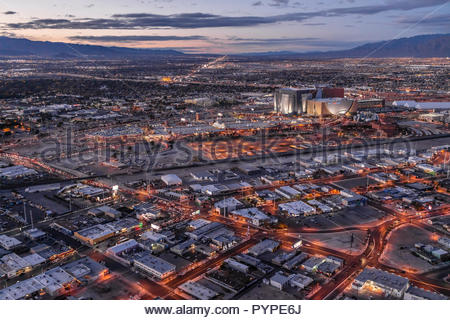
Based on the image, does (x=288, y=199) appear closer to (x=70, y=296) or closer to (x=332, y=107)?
(x=70, y=296)

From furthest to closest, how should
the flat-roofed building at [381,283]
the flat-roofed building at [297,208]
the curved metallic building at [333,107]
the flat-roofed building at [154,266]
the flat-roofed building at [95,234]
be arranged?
the curved metallic building at [333,107] < the flat-roofed building at [297,208] < the flat-roofed building at [95,234] < the flat-roofed building at [154,266] < the flat-roofed building at [381,283]

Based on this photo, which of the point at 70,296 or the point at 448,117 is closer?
the point at 70,296

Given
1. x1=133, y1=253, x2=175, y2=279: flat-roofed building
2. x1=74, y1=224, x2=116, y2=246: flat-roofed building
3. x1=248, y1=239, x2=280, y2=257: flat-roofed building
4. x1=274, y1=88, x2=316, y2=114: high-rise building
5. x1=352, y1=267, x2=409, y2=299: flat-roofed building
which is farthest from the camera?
x1=274, y1=88, x2=316, y2=114: high-rise building

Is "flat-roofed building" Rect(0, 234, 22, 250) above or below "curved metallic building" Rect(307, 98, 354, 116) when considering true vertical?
below

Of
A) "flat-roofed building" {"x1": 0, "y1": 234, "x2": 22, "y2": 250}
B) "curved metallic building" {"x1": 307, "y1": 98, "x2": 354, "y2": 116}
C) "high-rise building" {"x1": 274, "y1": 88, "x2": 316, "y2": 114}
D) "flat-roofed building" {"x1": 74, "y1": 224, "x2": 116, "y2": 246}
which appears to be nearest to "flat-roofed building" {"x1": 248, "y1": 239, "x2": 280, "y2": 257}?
"flat-roofed building" {"x1": 74, "y1": 224, "x2": 116, "y2": 246}

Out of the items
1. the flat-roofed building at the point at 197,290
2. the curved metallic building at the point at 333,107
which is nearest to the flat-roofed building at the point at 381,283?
the flat-roofed building at the point at 197,290

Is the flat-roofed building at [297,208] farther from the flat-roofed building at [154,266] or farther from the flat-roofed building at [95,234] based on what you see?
the flat-roofed building at [95,234]

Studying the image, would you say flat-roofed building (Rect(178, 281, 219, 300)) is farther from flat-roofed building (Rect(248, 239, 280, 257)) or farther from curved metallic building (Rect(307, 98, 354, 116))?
curved metallic building (Rect(307, 98, 354, 116))

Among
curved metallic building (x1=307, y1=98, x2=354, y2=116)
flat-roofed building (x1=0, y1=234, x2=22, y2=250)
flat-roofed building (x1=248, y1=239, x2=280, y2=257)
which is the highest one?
curved metallic building (x1=307, y1=98, x2=354, y2=116)

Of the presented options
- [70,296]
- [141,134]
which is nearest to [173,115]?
[141,134]
